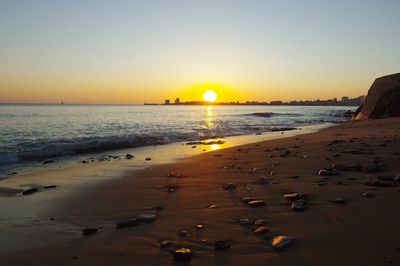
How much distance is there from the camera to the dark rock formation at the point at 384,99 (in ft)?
111

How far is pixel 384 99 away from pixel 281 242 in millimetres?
34929

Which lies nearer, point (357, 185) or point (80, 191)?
point (357, 185)

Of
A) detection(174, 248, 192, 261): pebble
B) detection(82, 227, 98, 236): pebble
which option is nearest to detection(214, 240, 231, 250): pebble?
detection(174, 248, 192, 261): pebble

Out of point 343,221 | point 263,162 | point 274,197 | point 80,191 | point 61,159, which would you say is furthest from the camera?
point 61,159

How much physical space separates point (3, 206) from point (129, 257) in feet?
11.8

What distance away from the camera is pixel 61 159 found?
45.4 feet

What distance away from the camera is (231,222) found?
15.8 ft

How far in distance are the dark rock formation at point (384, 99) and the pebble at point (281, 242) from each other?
3339 centimetres

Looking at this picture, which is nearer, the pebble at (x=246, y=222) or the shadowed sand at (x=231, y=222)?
the shadowed sand at (x=231, y=222)

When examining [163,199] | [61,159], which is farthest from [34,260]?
[61,159]

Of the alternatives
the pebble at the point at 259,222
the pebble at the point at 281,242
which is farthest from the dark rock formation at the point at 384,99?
the pebble at the point at 281,242

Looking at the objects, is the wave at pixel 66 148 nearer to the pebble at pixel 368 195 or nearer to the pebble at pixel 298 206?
the pebble at pixel 298 206

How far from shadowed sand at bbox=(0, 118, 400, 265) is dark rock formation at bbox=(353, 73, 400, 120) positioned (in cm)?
2867

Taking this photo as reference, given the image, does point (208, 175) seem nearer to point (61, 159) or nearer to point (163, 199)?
point (163, 199)
